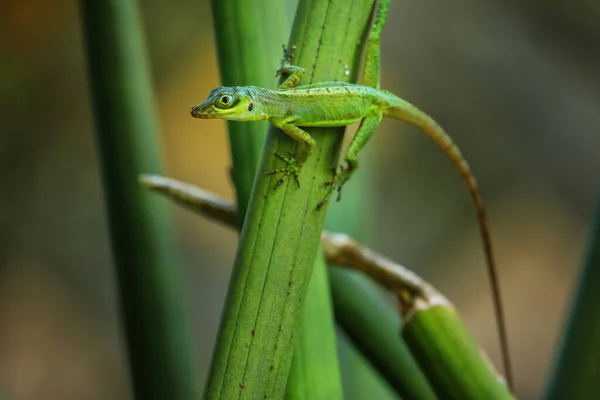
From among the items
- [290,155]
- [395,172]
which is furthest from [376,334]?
[395,172]

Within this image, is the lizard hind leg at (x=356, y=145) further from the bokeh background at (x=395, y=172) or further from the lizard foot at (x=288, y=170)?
the bokeh background at (x=395, y=172)

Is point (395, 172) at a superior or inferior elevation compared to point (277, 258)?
inferior

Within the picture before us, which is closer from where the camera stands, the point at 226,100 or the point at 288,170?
the point at 288,170

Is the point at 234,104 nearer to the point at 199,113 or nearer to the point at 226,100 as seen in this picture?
the point at 226,100

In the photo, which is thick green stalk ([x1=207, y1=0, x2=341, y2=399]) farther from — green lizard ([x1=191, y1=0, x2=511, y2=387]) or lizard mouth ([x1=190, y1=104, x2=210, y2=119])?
lizard mouth ([x1=190, y1=104, x2=210, y2=119])

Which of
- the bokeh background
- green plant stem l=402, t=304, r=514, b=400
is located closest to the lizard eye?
green plant stem l=402, t=304, r=514, b=400

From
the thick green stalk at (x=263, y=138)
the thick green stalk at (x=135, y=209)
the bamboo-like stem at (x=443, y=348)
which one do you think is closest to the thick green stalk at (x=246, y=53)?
the thick green stalk at (x=263, y=138)

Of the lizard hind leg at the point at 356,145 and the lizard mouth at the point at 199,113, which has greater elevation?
the lizard mouth at the point at 199,113
